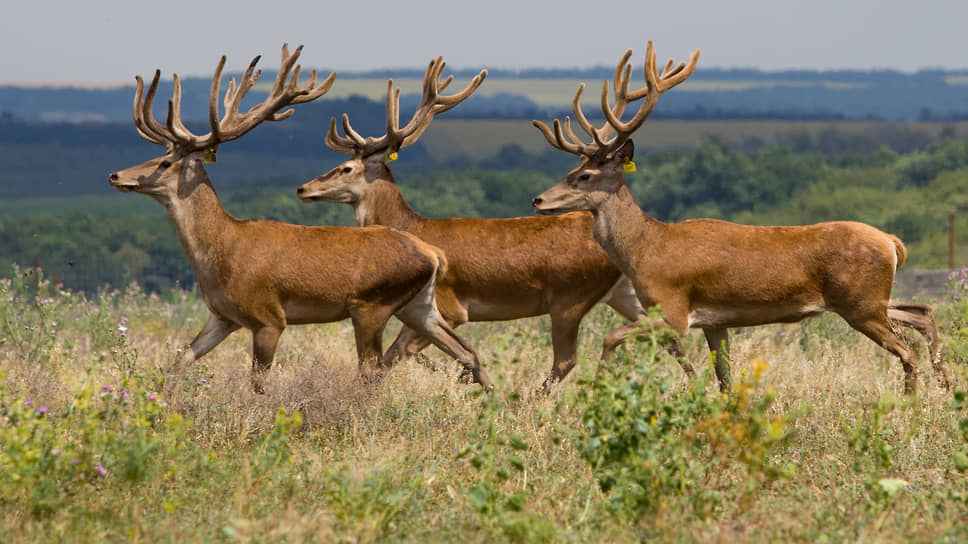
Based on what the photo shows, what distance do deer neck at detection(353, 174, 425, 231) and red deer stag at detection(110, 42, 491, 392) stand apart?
112 centimetres

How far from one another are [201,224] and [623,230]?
9.44 ft

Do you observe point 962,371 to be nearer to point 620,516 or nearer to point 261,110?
point 620,516

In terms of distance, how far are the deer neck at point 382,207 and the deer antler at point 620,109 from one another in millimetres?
1358

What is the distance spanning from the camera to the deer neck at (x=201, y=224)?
8797 mm

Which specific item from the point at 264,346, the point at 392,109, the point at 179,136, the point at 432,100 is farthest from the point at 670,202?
the point at 264,346

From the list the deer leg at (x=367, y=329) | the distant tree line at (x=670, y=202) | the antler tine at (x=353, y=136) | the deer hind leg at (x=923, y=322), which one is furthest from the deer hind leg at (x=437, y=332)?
the distant tree line at (x=670, y=202)

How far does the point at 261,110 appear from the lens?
31.2ft

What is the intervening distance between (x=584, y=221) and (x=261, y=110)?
8.20 feet

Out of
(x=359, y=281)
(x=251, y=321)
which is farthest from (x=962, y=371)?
(x=251, y=321)

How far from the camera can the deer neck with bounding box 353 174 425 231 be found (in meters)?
10.2

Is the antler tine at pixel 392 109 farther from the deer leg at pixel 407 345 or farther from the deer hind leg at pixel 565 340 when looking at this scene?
the deer hind leg at pixel 565 340

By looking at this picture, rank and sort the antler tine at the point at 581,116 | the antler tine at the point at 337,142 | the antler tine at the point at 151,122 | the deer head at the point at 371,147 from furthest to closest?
1. the antler tine at the point at 337,142
2. the deer head at the point at 371,147
3. the antler tine at the point at 581,116
4. the antler tine at the point at 151,122

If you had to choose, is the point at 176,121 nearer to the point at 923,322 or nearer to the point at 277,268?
the point at 277,268

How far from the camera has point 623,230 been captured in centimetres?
891
